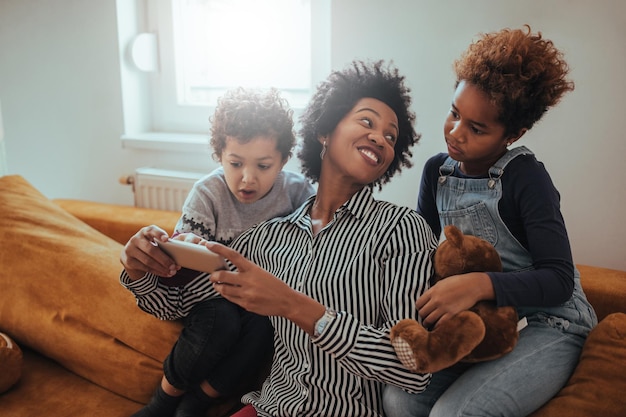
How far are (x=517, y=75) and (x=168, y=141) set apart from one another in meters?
1.46

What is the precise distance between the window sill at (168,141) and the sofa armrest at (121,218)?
0.90ft

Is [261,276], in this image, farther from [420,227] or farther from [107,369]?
[107,369]

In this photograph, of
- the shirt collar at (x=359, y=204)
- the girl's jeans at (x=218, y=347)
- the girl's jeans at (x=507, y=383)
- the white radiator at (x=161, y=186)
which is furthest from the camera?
the white radiator at (x=161, y=186)

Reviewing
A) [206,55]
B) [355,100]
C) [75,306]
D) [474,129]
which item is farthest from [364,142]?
[206,55]

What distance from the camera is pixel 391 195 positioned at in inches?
75.0

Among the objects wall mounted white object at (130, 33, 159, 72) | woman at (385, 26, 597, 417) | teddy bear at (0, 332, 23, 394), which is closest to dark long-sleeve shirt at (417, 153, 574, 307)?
woman at (385, 26, 597, 417)

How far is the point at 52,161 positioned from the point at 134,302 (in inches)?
54.2

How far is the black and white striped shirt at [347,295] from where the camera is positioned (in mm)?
1037

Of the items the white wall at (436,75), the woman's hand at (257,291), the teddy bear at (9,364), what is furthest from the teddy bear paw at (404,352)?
the teddy bear at (9,364)

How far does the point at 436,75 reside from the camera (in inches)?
68.2

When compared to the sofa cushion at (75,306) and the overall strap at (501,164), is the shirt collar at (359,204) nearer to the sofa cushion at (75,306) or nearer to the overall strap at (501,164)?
the overall strap at (501,164)

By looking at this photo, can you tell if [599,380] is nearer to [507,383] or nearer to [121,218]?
[507,383]

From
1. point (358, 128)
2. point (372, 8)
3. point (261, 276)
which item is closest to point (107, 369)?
point (261, 276)

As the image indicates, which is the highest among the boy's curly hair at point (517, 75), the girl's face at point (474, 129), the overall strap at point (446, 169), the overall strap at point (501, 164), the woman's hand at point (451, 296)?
the boy's curly hair at point (517, 75)
